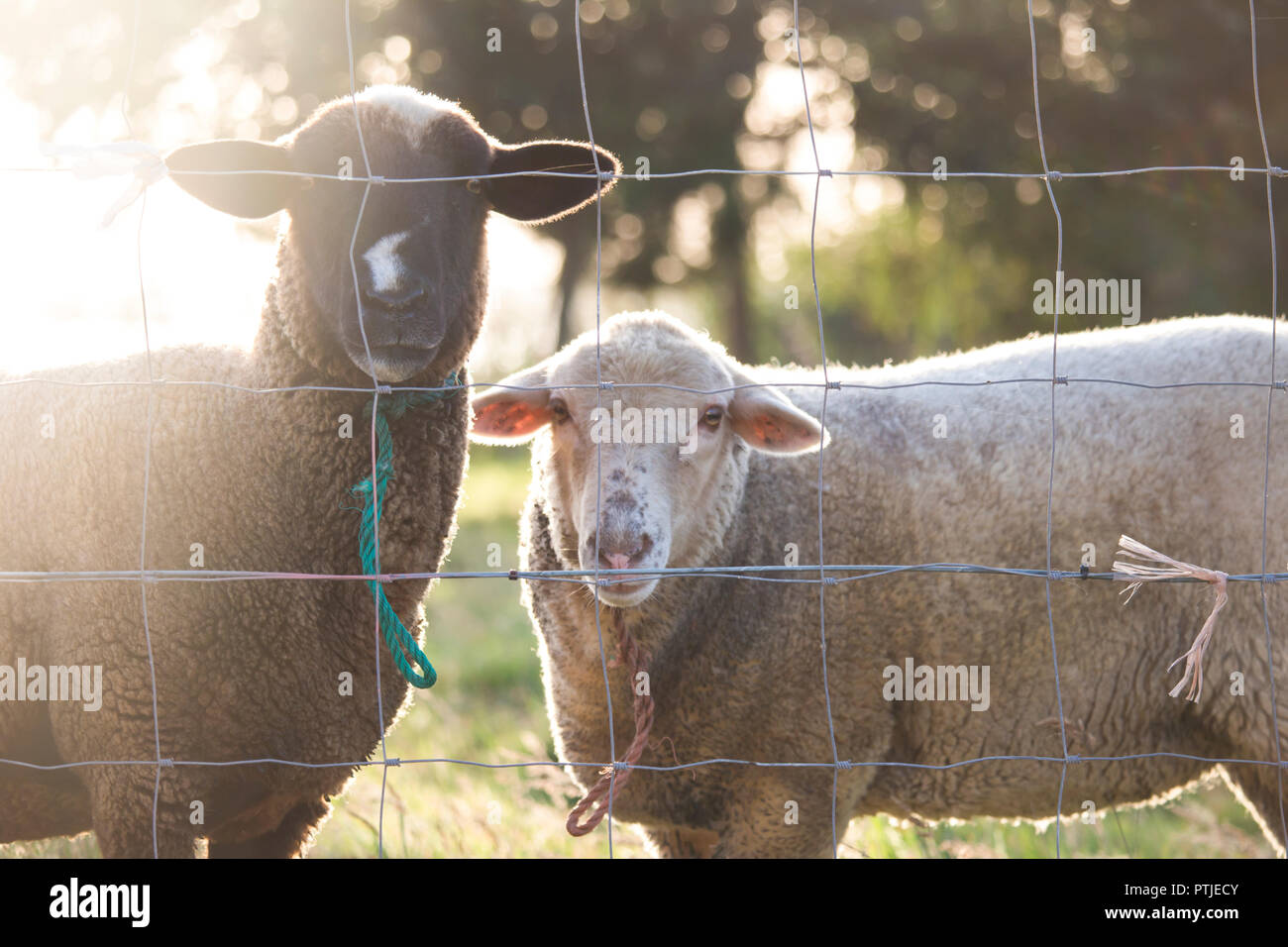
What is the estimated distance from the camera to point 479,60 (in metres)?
12.7

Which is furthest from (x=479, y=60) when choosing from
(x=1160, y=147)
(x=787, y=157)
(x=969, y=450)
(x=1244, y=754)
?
(x=1244, y=754)

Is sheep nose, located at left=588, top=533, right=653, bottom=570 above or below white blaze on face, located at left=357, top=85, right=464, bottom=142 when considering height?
below

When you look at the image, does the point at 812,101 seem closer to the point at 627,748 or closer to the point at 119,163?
the point at 627,748

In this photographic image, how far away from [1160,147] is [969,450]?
9505 mm

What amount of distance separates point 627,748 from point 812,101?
11461 mm

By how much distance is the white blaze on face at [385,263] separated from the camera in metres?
2.57

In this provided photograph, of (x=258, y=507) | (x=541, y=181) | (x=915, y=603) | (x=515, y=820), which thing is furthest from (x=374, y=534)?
(x=515, y=820)

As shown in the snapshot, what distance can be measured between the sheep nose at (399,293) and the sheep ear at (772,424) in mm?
991

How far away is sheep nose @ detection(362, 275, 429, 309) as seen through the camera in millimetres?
2561

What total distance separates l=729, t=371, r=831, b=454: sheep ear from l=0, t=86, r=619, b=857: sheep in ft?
2.42

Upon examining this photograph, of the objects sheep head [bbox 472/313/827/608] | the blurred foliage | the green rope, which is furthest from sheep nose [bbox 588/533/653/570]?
the blurred foliage

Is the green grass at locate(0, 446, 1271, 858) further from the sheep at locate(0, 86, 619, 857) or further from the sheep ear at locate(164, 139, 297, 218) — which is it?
the sheep ear at locate(164, 139, 297, 218)

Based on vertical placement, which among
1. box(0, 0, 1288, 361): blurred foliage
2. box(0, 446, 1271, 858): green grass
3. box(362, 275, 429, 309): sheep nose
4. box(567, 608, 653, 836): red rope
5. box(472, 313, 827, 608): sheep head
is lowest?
box(0, 446, 1271, 858): green grass
